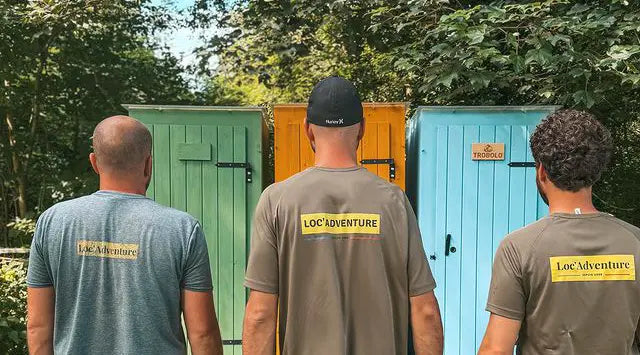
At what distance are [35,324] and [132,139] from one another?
0.67m

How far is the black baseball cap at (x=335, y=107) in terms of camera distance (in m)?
1.77

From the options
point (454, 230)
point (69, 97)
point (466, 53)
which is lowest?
point (454, 230)

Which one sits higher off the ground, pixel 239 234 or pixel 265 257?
pixel 265 257

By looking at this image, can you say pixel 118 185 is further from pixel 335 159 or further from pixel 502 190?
pixel 502 190

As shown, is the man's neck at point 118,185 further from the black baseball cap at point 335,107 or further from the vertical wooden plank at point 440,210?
the vertical wooden plank at point 440,210

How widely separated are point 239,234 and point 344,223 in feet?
7.48

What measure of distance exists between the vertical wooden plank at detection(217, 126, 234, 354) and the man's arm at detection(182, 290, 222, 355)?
6.54 feet

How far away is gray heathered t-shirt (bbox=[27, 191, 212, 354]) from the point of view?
5.86 ft

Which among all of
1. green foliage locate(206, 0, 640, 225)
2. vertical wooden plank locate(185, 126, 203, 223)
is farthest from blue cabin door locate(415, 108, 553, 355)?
vertical wooden plank locate(185, 126, 203, 223)

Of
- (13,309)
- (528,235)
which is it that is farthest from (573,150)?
(13,309)

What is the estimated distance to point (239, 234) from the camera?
12.8 feet

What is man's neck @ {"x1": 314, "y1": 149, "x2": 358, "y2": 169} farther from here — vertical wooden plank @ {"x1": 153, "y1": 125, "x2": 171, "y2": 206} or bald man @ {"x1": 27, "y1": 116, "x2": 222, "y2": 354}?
vertical wooden plank @ {"x1": 153, "y1": 125, "x2": 171, "y2": 206}

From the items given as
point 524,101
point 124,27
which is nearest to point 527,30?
point 524,101

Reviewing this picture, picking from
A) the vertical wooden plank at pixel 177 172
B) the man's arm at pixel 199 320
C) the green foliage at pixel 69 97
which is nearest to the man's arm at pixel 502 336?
the man's arm at pixel 199 320
